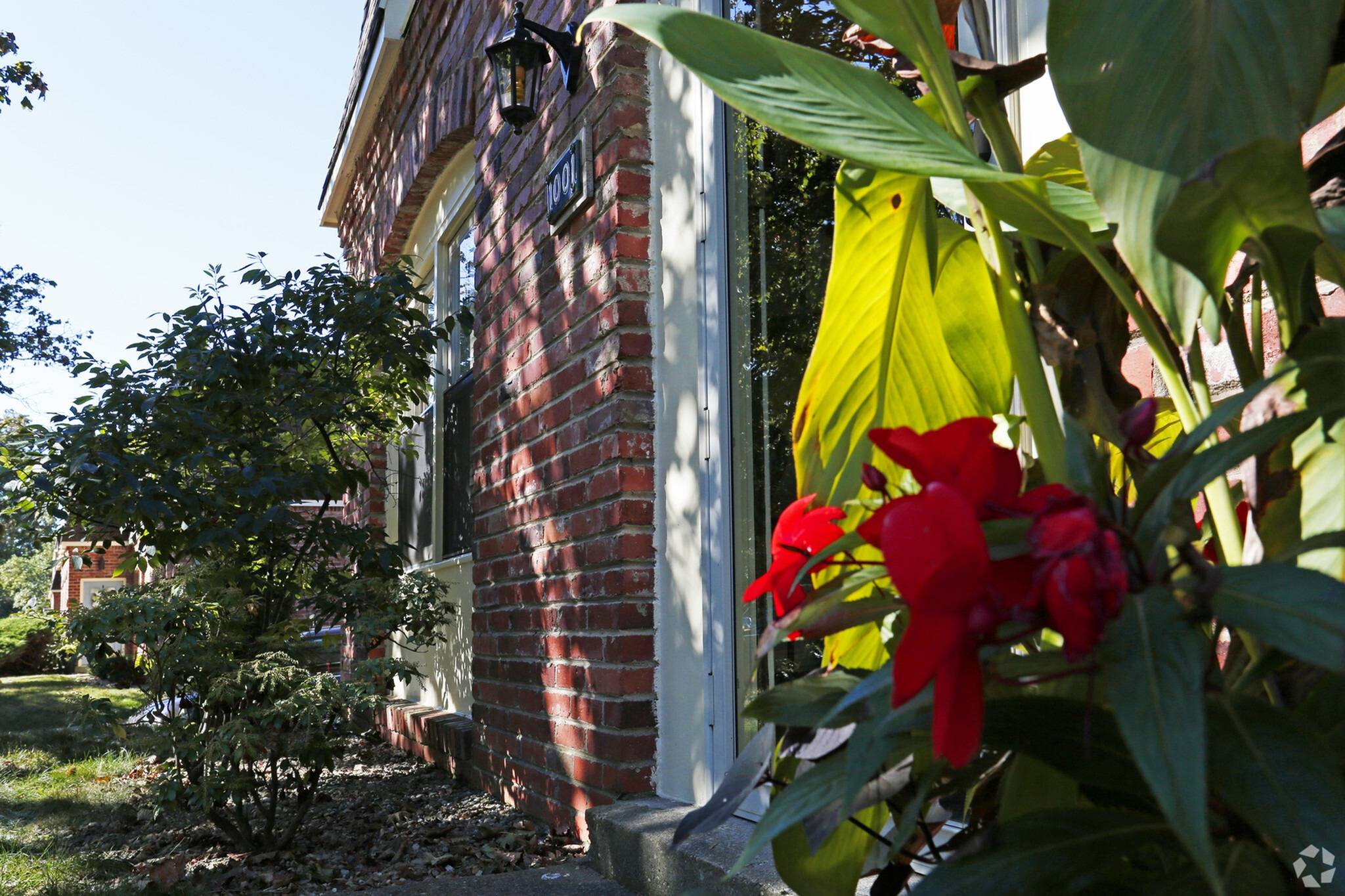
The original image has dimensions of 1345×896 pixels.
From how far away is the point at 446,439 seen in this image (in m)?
6.04

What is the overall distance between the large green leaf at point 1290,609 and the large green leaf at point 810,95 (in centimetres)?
33

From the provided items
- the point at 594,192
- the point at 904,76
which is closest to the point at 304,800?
the point at 594,192

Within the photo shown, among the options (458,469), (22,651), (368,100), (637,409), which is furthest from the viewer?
(22,651)

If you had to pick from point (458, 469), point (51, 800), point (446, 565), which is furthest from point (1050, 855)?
point (51, 800)

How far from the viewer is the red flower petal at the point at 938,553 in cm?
51

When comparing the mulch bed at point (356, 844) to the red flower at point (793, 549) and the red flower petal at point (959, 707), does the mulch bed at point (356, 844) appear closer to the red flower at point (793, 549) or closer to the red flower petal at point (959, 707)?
the red flower at point (793, 549)

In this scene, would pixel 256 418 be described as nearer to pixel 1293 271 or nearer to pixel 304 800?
pixel 304 800

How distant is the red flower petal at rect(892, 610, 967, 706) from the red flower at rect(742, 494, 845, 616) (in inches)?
9.5

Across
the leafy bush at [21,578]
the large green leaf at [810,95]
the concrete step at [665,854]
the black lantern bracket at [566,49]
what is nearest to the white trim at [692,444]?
the concrete step at [665,854]

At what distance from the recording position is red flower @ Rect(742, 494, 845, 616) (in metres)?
0.78

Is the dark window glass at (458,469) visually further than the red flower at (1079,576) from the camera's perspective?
Yes

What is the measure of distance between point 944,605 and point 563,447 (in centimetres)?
287

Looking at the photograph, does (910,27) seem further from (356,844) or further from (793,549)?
(356,844)

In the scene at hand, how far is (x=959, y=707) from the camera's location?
1.69 ft
